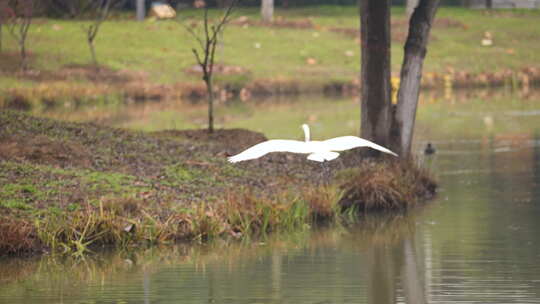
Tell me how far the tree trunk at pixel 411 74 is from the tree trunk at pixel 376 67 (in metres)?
0.23

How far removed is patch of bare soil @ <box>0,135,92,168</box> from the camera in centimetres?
2120

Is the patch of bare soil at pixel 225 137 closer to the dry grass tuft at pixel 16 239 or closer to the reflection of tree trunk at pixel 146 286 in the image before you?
the dry grass tuft at pixel 16 239

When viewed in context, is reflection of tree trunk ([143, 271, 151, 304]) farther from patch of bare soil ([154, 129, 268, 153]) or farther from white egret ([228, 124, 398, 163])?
patch of bare soil ([154, 129, 268, 153])

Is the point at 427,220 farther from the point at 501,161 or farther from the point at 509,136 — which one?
the point at 509,136

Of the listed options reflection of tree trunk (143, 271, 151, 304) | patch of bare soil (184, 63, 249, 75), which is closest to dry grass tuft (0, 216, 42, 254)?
reflection of tree trunk (143, 271, 151, 304)

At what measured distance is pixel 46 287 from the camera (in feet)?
50.3

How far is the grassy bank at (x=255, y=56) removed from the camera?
156 feet

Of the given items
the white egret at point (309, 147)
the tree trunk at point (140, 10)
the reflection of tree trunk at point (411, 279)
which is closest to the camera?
the white egret at point (309, 147)

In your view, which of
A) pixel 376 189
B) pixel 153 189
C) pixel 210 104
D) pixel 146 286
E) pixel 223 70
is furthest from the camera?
pixel 223 70

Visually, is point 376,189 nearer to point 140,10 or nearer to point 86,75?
point 86,75

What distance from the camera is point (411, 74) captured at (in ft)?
76.7

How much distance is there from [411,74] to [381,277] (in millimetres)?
8466

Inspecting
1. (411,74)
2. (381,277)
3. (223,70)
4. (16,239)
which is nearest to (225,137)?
(411,74)

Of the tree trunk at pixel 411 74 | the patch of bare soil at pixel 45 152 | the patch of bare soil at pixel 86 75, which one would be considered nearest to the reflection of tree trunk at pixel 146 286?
the patch of bare soil at pixel 45 152
